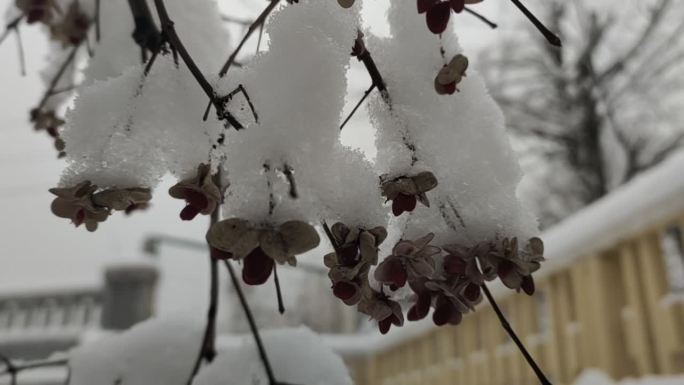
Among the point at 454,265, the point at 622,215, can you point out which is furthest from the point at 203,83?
the point at 622,215

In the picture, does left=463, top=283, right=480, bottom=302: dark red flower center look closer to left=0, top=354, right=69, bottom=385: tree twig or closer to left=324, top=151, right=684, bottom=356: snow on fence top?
left=0, top=354, right=69, bottom=385: tree twig

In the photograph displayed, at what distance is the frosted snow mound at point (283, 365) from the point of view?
1.56 ft

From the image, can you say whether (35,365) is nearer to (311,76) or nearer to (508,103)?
(311,76)

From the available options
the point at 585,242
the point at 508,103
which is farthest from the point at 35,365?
the point at 508,103

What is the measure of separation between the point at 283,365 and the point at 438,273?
0.20 m

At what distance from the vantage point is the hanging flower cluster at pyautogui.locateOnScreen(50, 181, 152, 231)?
295 millimetres

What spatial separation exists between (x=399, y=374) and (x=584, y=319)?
1.30 m

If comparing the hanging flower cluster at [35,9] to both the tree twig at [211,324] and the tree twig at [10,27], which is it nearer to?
the tree twig at [10,27]

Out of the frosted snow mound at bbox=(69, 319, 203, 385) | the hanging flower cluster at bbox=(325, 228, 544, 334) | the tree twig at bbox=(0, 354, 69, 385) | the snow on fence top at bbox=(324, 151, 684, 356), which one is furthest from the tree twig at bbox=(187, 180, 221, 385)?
the snow on fence top at bbox=(324, 151, 684, 356)

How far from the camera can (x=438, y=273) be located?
347 millimetres

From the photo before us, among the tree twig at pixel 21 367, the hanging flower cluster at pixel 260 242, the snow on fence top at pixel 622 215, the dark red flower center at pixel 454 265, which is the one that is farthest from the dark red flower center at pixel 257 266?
the snow on fence top at pixel 622 215

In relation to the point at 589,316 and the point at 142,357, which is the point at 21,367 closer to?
the point at 142,357

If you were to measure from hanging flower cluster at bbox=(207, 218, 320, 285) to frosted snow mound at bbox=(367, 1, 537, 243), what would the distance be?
86mm

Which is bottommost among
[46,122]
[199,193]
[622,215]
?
[199,193]
